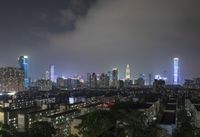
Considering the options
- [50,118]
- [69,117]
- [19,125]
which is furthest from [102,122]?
[19,125]

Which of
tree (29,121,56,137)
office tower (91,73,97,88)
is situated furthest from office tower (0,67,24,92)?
tree (29,121,56,137)

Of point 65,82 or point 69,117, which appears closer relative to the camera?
point 69,117

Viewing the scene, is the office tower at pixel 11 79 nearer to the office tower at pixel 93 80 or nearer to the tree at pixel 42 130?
the office tower at pixel 93 80

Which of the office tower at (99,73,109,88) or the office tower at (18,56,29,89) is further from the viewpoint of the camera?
the office tower at (99,73,109,88)

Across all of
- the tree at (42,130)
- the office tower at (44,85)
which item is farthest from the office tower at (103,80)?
Answer: the tree at (42,130)

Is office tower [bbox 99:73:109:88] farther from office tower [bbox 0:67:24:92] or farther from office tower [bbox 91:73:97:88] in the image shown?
office tower [bbox 0:67:24:92]

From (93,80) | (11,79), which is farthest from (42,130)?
(93,80)

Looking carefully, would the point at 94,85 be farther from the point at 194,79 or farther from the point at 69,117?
the point at 69,117

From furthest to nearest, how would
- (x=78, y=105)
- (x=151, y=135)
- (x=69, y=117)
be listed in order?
(x=78, y=105), (x=69, y=117), (x=151, y=135)
